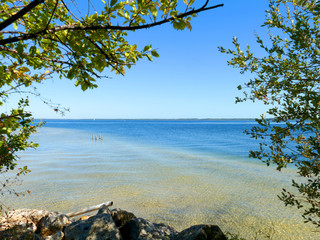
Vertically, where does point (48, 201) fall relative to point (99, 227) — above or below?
below

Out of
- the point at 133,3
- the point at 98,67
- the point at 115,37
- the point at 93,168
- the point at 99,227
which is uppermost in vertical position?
the point at 133,3

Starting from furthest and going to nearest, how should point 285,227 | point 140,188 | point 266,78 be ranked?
point 140,188 < point 285,227 < point 266,78

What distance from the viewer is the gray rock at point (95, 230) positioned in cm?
588

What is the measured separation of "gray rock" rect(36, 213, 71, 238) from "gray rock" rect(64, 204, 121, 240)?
2.15 m

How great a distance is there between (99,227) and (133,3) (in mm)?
5356

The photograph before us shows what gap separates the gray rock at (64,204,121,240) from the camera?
588cm

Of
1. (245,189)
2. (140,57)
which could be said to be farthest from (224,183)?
(140,57)

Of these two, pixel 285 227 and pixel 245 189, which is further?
pixel 245 189

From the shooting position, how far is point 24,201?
13273mm

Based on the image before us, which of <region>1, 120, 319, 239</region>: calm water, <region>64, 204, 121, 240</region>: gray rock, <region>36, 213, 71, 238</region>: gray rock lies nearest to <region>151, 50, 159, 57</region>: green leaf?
<region>64, 204, 121, 240</region>: gray rock

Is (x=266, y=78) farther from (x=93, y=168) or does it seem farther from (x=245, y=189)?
(x=93, y=168)

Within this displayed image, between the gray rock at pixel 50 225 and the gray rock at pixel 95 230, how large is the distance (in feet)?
7.04

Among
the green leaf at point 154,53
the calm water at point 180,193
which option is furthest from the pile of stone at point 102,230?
the green leaf at point 154,53

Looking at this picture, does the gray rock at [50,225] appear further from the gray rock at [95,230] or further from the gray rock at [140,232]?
the gray rock at [140,232]
